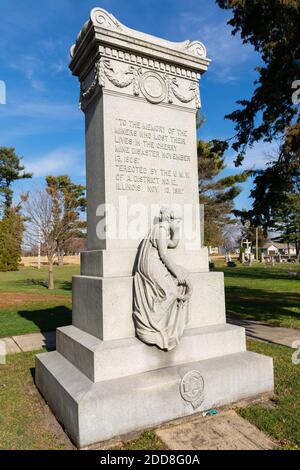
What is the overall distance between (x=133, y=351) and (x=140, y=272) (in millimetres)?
873

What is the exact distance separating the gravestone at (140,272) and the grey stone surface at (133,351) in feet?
0.04

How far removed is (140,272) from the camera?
3.92 m

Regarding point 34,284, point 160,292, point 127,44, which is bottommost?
point 34,284

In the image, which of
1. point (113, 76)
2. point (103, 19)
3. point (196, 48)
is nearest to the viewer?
point (103, 19)

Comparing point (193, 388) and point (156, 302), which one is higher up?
point (156, 302)

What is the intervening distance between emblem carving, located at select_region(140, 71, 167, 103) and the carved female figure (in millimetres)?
1635

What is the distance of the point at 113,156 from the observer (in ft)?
14.0

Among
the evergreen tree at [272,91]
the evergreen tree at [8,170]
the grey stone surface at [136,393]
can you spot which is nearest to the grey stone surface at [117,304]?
the grey stone surface at [136,393]

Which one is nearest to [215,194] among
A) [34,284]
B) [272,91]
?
[34,284]

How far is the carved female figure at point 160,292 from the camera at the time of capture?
3.77 metres

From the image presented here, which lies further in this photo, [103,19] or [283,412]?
[103,19]

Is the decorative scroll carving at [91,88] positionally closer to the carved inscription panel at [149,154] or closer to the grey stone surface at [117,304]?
the carved inscription panel at [149,154]

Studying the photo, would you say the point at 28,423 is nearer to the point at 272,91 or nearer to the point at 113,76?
the point at 113,76

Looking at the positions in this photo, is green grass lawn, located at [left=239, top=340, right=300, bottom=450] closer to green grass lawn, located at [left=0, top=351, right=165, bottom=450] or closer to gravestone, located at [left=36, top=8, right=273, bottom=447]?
gravestone, located at [left=36, top=8, right=273, bottom=447]
